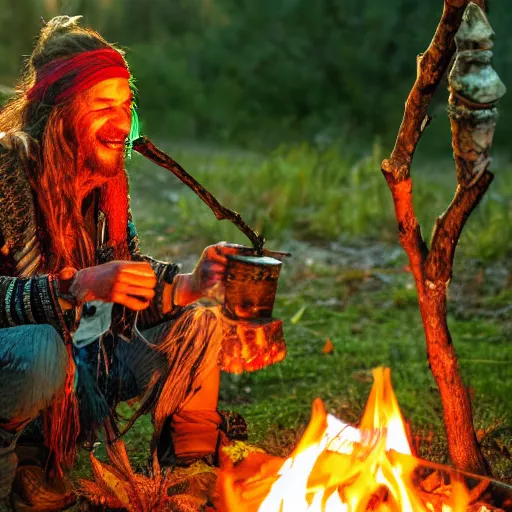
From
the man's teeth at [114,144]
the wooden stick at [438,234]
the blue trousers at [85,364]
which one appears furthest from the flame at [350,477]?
A: the man's teeth at [114,144]

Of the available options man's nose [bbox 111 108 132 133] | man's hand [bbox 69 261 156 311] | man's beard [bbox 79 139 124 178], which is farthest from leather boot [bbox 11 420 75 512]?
man's nose [bbox 111 108 132 133]

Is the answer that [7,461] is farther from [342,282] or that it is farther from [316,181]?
[316,181]

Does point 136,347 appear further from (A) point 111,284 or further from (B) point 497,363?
(B) point 497,363

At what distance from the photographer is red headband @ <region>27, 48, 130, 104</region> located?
8.51 feet

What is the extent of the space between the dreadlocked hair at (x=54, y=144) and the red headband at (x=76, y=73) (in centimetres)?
1

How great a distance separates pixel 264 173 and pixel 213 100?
335 centimetres

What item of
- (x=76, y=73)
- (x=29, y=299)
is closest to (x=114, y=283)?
(x=29, y=299)

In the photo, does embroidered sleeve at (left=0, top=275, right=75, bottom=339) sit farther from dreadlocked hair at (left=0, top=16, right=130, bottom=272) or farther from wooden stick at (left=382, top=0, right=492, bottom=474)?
wooden stick at (left=382, top=0, right=492, bottom=474)

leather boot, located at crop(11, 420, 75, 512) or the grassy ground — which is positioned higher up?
leather boot, located at crop(11, 420, 75, 512)

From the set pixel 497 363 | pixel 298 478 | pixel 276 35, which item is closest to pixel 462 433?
pixel 298 478

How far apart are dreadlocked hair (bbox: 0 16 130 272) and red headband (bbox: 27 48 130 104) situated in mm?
13

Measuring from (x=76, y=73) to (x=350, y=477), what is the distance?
4.57 feet

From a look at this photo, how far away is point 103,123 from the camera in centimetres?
263

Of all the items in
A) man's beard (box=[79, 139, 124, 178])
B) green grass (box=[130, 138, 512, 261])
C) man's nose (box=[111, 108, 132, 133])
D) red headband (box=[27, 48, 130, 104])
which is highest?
red headband (box=[27, 48, 130, 104])
